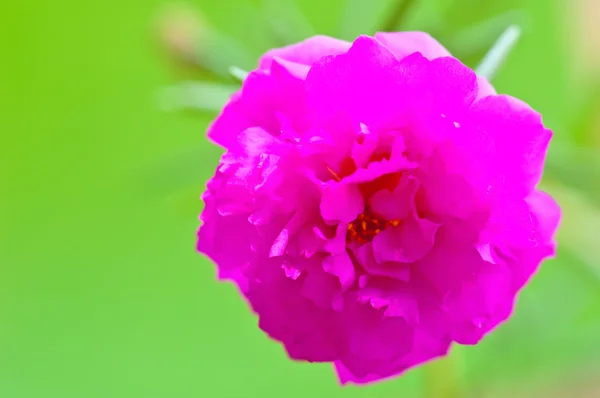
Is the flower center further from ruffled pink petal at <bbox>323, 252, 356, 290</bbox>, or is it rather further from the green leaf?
the green leaf

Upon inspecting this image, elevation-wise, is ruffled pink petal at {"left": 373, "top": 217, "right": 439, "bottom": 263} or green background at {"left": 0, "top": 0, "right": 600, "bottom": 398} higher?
green background at {"left": 0, "top": 0, "right": 600, "bottom": 398}

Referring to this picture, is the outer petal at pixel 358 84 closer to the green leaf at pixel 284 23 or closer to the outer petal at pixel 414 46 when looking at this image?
the outer petal at pixel 414 46

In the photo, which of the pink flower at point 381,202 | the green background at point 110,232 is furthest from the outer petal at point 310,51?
the green background at point 110,232

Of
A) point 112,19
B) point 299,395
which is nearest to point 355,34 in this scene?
point 299,395

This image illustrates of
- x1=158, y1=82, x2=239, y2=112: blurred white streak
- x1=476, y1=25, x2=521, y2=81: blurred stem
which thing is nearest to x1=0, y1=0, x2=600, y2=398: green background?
x1=158, y1=82, x2=239, y2=112: blurred white streak

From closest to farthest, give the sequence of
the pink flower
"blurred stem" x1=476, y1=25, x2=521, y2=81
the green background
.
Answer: the pink flower
"blurred stem" x1=476, y1=25, x2=521, y2=81
the green background

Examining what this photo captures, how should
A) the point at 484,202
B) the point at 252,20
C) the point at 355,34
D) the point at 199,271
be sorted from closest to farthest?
the point at 484,202
the point at 355,34
the point at 252,20
the point at 199,271

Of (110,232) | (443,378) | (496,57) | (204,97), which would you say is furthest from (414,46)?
(110,232)

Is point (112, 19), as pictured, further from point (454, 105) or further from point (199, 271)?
point (454, 105)
